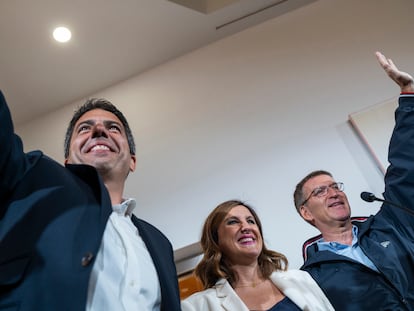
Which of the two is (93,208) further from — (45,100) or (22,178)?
(45,100)

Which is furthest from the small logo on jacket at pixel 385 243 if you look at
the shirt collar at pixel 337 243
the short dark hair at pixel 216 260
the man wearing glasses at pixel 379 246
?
the short dark hair at pixel 216 260

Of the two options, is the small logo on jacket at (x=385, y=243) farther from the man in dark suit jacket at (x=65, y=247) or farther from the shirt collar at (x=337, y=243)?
the man in dark suit jacket at (x=65, y=247)

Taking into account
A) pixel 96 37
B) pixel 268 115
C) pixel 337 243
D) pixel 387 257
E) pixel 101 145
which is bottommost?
pixel 387 257

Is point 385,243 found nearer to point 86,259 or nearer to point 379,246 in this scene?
point 379,246

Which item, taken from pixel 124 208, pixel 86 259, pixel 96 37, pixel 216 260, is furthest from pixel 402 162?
pixel 96 37

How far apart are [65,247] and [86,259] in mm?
45

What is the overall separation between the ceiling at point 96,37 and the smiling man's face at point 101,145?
5.55 feet

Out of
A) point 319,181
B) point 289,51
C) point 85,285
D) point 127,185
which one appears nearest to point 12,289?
point 85,285

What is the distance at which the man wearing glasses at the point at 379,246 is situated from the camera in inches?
52.0

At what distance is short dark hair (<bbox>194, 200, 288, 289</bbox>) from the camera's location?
1.43 meters

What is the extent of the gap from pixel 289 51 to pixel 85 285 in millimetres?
2299

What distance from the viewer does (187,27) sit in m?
2.87

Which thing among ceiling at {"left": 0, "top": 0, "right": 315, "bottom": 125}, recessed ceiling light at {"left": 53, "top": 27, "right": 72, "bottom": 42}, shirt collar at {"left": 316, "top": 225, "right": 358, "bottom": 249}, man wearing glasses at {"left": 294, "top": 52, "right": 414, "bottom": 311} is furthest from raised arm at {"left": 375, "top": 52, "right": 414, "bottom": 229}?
recessed ceiling light at {"left": 53, "top": 27, "right": 72, "bottom": 42}

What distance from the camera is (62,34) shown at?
2.77m
